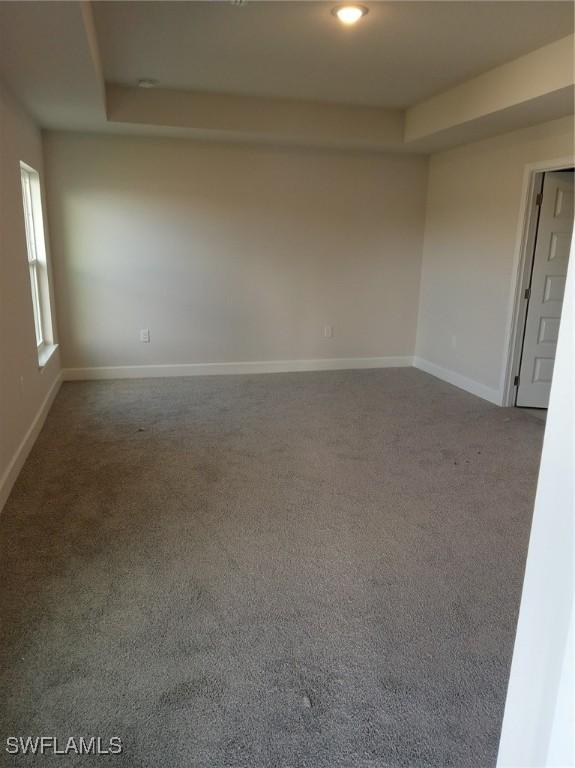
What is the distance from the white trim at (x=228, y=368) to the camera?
217 inches

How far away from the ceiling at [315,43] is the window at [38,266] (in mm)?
1201

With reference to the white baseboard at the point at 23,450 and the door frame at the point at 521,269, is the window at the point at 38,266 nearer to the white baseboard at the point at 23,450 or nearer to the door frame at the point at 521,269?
the white baseboard at the point at 23,450

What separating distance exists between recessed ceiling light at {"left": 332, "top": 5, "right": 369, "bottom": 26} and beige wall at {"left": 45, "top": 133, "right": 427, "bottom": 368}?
2.62m

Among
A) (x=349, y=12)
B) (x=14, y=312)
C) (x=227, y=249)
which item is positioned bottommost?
(x=14, y=312)

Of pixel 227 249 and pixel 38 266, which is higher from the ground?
pixel 227 249

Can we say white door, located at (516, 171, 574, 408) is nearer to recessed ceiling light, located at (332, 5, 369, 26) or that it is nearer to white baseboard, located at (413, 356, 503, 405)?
white baseboard, located at (413, 356, 503, 405)

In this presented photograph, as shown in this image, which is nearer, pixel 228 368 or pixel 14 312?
pixel 14 312

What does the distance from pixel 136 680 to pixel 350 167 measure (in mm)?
5264

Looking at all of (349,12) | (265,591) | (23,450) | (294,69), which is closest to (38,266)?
(23,450)

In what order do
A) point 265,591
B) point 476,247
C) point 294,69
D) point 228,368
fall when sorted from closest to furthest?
point 265,591, point 294,69, point 476,247, point 228,368

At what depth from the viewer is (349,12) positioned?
2.80 m

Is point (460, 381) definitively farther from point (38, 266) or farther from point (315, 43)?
point (38, 266)

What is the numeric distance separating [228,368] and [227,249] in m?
1.28

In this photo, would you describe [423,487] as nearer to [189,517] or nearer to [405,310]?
[189,517]
